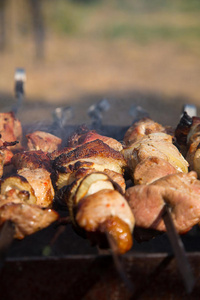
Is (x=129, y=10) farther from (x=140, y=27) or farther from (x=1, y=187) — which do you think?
(x=1, y=187)

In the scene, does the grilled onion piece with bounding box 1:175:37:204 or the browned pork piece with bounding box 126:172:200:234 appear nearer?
the browned pork piece with bounding box 126:172:200:234

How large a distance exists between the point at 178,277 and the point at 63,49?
1780 centimetres

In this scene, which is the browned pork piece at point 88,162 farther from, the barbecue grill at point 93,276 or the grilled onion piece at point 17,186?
the barbecue grill at point 93,276

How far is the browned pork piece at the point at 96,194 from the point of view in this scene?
1856 millimetres

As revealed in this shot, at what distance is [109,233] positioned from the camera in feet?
5.98

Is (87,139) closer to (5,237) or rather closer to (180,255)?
(5,237)

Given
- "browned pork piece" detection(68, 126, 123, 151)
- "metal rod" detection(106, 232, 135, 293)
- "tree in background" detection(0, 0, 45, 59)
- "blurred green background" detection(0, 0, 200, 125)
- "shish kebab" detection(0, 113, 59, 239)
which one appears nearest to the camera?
"metal rod" detection(106, 232, 135, 293)

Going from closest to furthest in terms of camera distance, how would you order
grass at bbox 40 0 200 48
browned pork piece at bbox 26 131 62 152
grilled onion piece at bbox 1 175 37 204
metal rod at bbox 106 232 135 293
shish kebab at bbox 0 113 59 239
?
1. metal rod at bbox 106 232 135 293
2. shish kebab at bbox 0 113 59 239
3. grilled onion piece at bbox 1 175 37 204
4. browned pork piece at bbox 26 131 62 152
5. grass at bbox 40 0 200 48

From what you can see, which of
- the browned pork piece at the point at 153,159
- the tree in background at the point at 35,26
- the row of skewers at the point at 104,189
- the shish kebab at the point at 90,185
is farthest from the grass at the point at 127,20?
the shish kebab at the point at 90,185

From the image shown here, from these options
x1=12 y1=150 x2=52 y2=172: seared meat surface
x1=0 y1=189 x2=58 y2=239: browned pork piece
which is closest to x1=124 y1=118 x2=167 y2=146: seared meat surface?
x1=12 y1=150 x2=52 y2=172: seared meat surface

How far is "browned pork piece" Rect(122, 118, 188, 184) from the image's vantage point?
2.38 meters

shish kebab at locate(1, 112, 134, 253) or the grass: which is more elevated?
the grass

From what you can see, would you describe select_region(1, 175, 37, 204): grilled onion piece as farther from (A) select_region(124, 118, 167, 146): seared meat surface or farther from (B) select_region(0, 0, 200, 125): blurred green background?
(B) select_region(0, 0, 200, 125): blurred green background

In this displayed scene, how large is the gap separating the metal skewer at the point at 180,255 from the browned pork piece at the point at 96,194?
243mm
